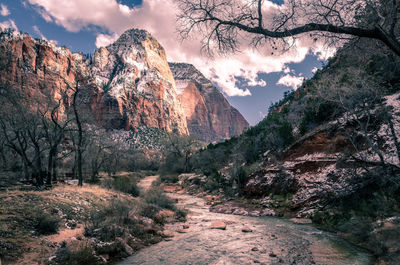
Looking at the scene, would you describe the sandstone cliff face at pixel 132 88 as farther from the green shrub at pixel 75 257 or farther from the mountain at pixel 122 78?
the green shrub at pixel 75 257

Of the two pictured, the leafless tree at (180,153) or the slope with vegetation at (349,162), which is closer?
the slope with vegetation at (349,162)

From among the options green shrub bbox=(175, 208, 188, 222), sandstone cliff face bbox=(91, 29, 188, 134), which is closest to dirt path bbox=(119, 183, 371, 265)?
green shrub bbox=(175, 208, 188, 222)

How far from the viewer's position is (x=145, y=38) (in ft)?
Result: 655

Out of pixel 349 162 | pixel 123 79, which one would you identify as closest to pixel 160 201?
pixel 349 162

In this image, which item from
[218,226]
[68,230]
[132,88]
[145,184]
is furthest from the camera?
[132,88]

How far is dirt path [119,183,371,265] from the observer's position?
21.5 feet

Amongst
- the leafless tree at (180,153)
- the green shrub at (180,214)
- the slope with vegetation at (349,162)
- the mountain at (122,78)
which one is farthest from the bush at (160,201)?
the mountain at (122,78)

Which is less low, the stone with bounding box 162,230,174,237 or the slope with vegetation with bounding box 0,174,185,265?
the slope with vegetation with bounding box 0,174,185,265

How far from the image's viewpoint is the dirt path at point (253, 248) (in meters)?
6.54

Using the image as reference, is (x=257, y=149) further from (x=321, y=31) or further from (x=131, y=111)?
(x=131, y=111)

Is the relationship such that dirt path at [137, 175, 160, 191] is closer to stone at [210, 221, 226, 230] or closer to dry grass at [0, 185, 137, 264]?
dry grass at [0, 185, 137, 264]

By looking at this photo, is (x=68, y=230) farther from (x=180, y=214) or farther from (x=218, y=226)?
(x=180, y=214)

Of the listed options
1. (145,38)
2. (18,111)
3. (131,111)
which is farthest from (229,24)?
(145,38)

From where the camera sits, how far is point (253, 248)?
24.6 ft
